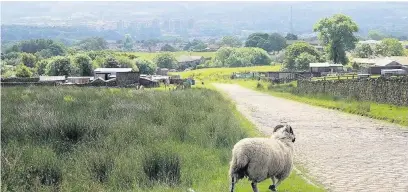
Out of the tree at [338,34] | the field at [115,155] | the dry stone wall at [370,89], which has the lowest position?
the dry stone wall at [370,89]

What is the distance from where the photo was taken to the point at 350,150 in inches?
682

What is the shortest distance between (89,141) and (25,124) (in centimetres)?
230

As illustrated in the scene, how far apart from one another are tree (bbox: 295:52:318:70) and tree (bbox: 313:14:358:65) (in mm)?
4084

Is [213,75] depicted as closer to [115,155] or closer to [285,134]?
[115,155]

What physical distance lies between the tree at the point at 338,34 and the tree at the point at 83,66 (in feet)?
155

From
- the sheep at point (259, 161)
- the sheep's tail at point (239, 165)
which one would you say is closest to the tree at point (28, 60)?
the sheep at point (259, 161)

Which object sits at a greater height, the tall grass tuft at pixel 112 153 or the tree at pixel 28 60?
the tall grass tuft at pixel 112 153

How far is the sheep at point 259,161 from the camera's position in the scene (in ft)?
33.5

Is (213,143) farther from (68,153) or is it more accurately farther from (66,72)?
(66,72)

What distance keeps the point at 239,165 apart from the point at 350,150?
8.16m

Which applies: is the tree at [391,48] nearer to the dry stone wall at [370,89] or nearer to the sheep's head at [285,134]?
the dry stone wall at [370,89]

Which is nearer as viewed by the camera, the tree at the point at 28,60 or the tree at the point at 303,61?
the tree at the point at 303,61

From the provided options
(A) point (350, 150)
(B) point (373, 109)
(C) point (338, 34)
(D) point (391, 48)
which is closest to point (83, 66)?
(C) point (338, 34)

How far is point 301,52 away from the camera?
390 feet
